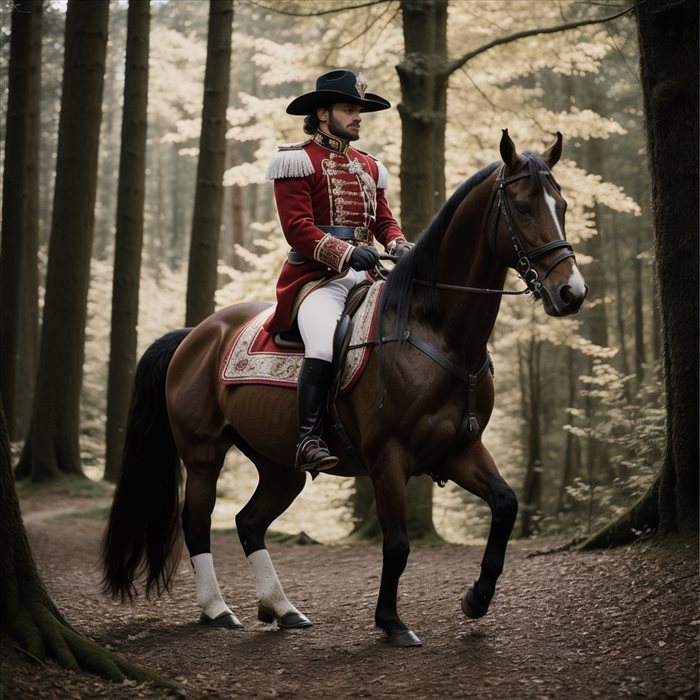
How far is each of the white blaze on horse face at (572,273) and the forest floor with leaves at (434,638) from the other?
1.89 metres

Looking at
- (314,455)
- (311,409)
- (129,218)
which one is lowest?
(314,455)

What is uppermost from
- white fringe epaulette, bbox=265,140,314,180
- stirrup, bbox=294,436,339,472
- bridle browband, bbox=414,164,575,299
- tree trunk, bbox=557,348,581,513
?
white fringe epaulette, bbox=265,140,314,180

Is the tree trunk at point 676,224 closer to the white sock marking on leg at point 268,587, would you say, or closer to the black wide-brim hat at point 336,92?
the black wide-brim hat at point 336,92

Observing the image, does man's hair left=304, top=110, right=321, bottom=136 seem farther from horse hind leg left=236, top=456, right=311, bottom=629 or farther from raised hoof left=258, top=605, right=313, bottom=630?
raised hoof left=258, top=605, right=313, bottom=630

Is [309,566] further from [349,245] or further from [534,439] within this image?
[534,439]

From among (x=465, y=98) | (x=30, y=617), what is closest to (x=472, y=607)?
(x=30, y=617)

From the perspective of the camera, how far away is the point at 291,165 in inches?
237

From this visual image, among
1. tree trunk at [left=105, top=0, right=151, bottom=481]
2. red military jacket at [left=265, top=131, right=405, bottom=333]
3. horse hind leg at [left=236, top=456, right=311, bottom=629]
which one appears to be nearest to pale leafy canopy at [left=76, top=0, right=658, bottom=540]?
tree trunk at [left=105, top=0, right=151, bottom=481]

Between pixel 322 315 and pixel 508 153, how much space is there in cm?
154

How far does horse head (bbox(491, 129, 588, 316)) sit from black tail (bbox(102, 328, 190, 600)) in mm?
3191

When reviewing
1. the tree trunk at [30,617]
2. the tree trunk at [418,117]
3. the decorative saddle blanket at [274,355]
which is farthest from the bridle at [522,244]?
the tree trunk at [418,117]

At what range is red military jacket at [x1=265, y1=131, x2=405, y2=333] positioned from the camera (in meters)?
5.94

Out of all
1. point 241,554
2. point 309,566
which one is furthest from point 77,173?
point 309,566

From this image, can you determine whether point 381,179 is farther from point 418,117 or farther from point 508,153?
point 418,117
